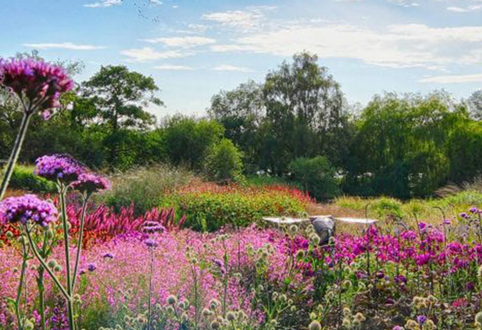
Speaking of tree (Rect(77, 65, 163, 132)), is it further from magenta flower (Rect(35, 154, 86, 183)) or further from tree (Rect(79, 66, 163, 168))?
magenta flower (Rect(35, 154, 86, 183))

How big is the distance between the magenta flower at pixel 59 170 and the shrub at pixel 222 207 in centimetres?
909

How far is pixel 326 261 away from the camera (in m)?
5.53

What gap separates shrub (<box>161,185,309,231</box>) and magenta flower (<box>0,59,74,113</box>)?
9.99 m

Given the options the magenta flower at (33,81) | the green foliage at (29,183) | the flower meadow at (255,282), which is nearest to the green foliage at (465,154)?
the green foliage at (29,183)

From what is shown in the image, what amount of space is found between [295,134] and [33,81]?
91.0 feet

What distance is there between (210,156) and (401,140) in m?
9.96

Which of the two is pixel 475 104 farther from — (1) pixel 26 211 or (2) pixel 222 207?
(1) pixel 26 211

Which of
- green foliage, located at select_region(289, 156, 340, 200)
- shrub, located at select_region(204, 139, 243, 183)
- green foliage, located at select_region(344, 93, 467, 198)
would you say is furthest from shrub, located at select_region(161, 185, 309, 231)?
green foliage, located at select_region(344, 93, 467, 198)

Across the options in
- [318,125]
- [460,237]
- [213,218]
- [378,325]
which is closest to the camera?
[378,325]

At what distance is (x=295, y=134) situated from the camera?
29062 mm

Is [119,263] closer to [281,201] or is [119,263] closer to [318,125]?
[281,201]

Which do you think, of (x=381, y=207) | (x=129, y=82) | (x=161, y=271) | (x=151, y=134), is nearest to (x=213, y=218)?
(x=381, y=207)

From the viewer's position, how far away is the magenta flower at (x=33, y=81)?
4.94ft

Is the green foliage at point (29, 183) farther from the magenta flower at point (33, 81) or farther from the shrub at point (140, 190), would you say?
the magenta flower at point (33, 81)
